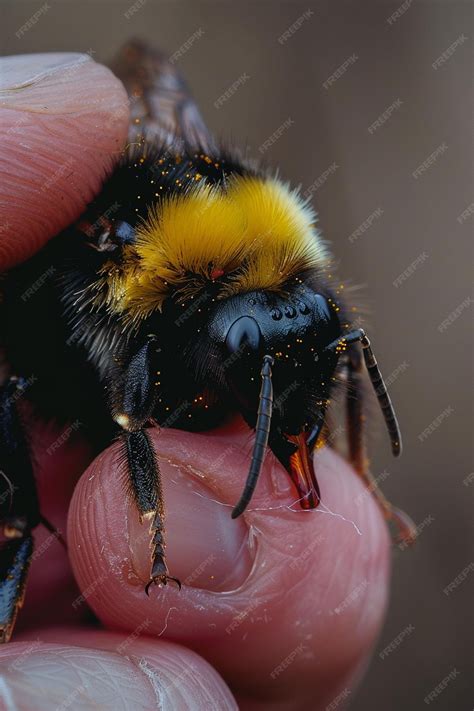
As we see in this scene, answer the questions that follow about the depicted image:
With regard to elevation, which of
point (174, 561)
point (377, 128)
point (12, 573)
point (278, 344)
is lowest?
point (12, 573)

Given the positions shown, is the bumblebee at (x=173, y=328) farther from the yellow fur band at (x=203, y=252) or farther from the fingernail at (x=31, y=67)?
the fingernail at (x=31, y=67)

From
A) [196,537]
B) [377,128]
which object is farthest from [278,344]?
[377,128]

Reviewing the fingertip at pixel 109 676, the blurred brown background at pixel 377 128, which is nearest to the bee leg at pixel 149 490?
the fingertip at pixel 109 676

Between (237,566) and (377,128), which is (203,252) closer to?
(237,566)

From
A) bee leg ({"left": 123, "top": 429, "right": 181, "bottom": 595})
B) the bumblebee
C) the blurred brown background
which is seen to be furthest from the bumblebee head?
the blurred brown background

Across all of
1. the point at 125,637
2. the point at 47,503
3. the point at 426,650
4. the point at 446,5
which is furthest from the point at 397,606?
the point at 446,5

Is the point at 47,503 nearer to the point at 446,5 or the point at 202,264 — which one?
the point at 202,264

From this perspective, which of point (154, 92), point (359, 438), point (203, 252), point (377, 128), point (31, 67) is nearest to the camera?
point (203, 252)
